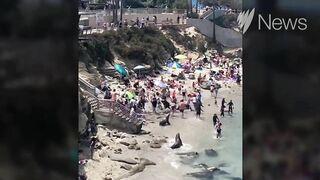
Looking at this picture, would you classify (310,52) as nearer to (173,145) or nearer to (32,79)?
(32,79)

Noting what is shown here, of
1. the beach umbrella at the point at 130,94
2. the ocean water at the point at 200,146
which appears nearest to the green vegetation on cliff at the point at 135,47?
the beach umbrella at the point at 130,94

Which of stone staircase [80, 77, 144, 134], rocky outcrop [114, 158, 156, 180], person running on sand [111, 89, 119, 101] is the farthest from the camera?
person running on sand [111, 89, 119, 101]

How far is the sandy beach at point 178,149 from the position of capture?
7930 mm

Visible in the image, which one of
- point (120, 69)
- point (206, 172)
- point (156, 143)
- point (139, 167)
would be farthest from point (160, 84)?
point (206, 172)

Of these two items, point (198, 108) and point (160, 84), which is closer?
point (198, 108)

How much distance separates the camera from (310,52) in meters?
3.20

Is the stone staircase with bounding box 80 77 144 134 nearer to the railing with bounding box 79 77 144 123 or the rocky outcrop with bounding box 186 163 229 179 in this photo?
the railing with bounding box 79 77 144 123

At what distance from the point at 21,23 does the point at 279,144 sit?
5.07 ft

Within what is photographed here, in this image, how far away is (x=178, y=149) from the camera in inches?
→ 359

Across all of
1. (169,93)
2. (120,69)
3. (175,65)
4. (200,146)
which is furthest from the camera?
(120,69)

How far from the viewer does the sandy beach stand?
7.93 metres

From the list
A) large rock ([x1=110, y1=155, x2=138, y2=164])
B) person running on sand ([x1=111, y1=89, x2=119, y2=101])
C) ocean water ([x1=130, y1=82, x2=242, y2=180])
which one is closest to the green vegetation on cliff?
person running on sand ([x1=111, y1=89, x2=119, y2=101])

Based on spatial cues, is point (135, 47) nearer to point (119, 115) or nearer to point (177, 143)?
point (119, 115)

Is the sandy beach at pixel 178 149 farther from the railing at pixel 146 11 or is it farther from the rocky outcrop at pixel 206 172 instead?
the railing at pixel 146 11
